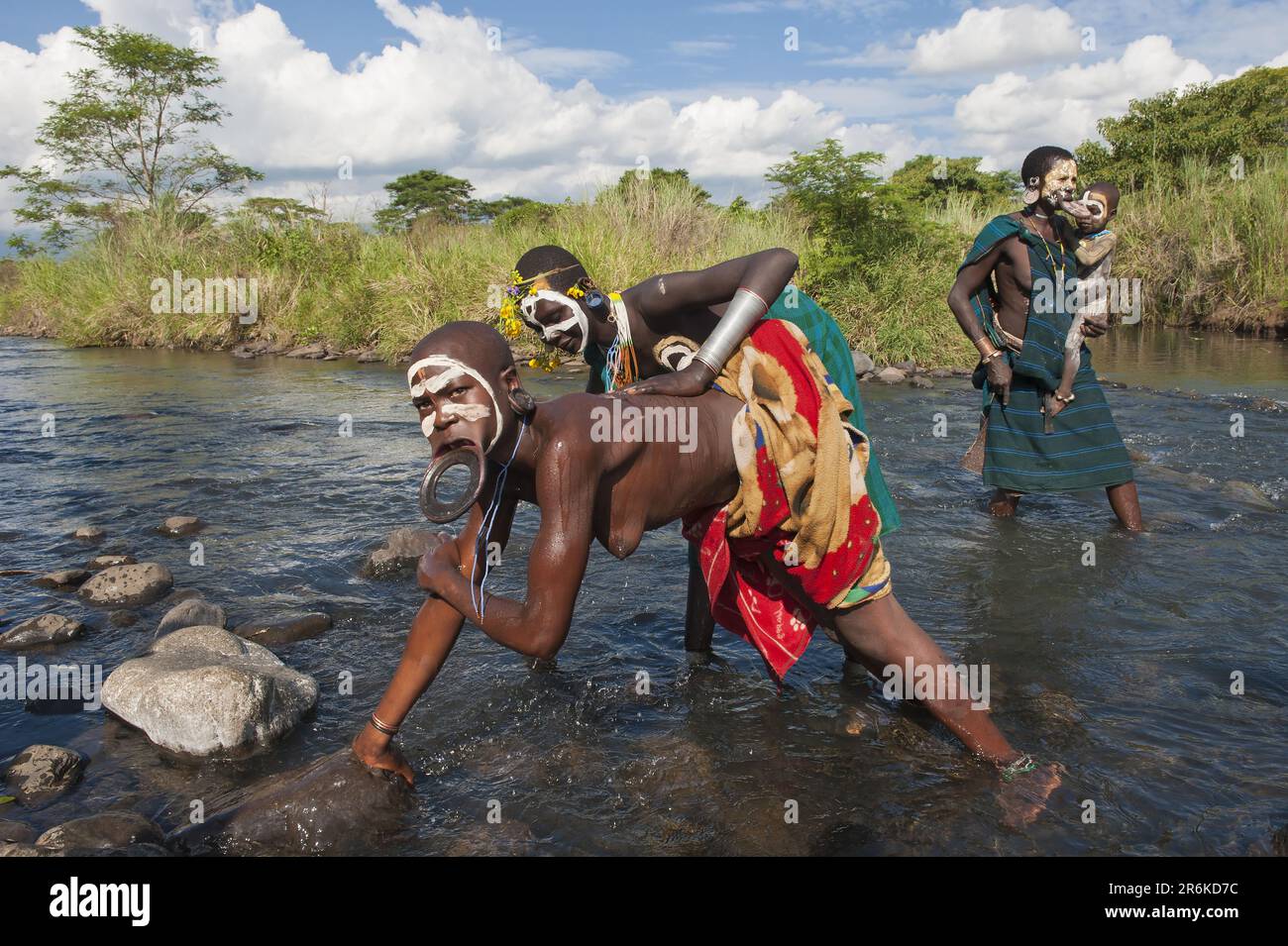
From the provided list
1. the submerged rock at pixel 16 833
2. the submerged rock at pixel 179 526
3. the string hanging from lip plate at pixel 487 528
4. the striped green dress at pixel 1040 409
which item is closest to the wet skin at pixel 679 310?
the string hanging from lip plate at pixel 487 528

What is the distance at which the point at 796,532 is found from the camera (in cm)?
254

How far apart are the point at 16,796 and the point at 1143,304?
682 inches

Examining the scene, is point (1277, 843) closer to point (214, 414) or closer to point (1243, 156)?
point (214, 414)

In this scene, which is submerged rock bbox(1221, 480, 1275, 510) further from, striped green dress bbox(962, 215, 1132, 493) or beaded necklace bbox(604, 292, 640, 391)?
beaded necklace bbox(604, 292, 640, 391)

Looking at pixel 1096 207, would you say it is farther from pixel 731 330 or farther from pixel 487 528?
pixel 487 528

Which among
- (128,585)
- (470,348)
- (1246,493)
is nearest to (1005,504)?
(1246,493)

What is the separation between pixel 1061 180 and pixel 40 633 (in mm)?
5156

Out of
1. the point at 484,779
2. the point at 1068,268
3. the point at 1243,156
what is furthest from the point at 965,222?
the point at 484,779

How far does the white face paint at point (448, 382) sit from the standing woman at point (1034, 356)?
355 centimetres

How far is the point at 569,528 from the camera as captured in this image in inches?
83.3

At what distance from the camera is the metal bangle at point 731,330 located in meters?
2.46

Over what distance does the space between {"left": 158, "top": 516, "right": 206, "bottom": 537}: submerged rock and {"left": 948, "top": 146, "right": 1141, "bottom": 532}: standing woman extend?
4556mm
